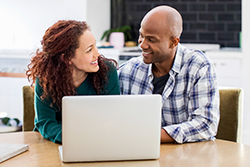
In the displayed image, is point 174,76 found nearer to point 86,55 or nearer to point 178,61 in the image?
point 178,61

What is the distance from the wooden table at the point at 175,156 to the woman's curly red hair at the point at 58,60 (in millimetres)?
258

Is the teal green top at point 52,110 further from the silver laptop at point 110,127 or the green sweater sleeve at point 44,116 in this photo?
the silver laptop at point 110,127

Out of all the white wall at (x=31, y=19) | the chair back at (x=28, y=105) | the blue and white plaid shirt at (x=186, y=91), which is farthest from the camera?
the white wall at (x=31, y=19)

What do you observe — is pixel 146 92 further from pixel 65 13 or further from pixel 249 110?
pixel 65 13

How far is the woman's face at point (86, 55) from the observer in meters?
1.82

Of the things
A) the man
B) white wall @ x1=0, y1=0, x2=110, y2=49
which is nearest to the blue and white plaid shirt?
the man

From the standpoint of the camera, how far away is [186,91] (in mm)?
1959

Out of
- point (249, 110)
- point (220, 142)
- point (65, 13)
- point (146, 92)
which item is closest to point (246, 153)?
point (220, 142)

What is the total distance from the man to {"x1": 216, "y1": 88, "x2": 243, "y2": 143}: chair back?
0.21 metres

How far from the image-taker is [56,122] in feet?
5.88

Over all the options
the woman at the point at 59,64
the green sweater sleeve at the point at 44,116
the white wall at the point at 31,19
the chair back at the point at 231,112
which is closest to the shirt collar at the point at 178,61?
the chair back at the point at 231,112

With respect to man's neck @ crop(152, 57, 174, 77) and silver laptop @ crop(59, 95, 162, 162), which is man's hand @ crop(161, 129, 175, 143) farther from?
man's neck @ crop(152, 57, 174, 77)

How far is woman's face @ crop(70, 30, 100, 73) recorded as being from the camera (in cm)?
182

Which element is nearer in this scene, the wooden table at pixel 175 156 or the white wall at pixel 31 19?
the wooden table at pixel 175 156
